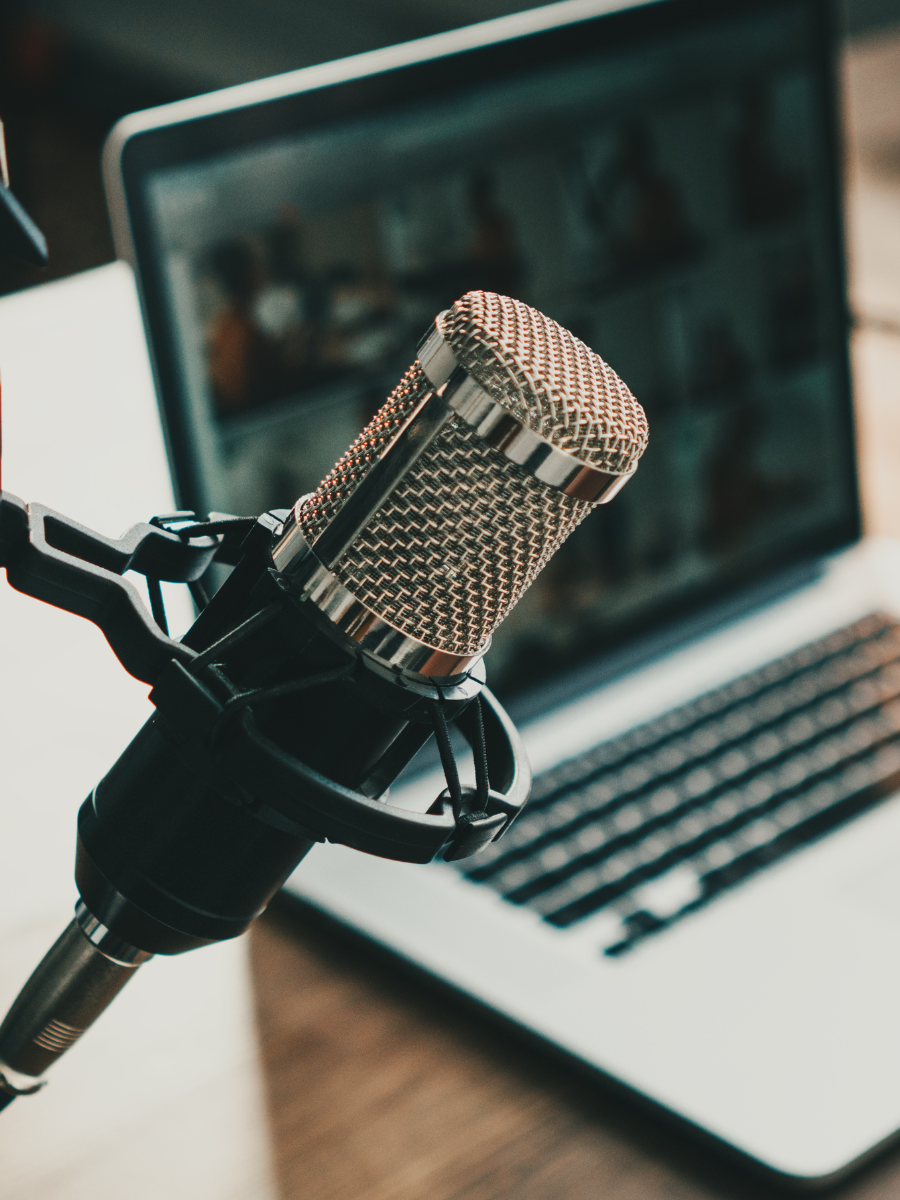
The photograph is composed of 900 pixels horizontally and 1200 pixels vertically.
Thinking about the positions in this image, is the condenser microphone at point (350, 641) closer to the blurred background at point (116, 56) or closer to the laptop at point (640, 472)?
the laptop at point (640, 472)

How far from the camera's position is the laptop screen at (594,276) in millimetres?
608

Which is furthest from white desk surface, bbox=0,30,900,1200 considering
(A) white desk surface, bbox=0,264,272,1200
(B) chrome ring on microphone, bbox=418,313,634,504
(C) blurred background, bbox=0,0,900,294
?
(C) blurred background, bbox=0,0,900,294

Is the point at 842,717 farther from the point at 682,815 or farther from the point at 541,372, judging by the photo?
the point at 541,372

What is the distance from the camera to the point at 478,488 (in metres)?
0.24

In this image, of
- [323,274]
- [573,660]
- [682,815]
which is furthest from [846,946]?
[323,274]

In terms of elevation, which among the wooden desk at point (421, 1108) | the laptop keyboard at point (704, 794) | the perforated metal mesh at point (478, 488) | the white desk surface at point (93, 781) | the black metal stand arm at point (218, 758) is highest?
the perforated metal mesh at point (478, 488)

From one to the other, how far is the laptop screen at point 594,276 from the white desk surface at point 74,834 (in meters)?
0.10

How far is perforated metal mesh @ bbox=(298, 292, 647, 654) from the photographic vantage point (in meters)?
0.23

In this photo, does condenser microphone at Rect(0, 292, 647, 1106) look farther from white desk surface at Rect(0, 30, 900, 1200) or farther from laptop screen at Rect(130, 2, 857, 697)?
laptop screen at Rect(130, 2, 857, 697)

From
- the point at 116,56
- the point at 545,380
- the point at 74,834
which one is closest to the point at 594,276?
the point at 74,834

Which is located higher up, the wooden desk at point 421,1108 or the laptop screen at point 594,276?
the laptop screen at point 594,276

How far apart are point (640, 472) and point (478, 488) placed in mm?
559

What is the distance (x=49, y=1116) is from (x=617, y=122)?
57 cm

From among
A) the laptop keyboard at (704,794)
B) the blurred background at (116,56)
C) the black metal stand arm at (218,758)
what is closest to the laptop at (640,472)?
the laptop keyboard at (704,794)
